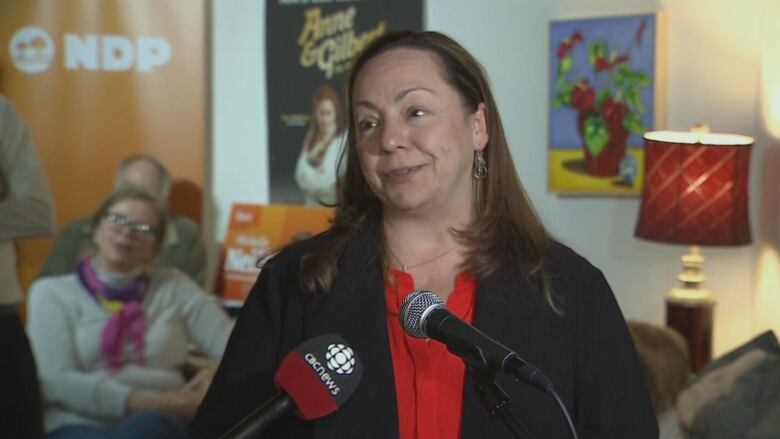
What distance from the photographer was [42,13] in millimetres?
5820

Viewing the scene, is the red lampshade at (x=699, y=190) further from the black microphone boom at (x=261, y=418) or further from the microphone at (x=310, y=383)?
the black microphone boom at (x=261, y=418)

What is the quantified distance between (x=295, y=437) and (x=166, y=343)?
7.54ft

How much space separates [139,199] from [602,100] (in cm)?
192

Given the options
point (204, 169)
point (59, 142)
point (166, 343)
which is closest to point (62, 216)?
point (59, 142)

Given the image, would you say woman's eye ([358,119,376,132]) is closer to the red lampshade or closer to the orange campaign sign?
the red lampshade

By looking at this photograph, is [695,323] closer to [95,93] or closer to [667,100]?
[667,100]

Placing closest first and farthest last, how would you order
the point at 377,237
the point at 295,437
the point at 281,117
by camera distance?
the point at 295,437, the point at 377,237, the point at 281,117

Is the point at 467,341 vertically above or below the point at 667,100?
below

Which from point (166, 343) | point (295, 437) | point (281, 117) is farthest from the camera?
point (281, 117)

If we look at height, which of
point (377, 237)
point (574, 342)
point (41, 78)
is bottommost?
point (574, 342)

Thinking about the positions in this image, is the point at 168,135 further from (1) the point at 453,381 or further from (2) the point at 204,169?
(1) the point at 453,381

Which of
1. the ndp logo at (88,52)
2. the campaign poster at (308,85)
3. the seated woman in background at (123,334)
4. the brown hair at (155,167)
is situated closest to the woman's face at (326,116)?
the campaign poster at (308,85)

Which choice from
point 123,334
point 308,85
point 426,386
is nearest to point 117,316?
point 123,334

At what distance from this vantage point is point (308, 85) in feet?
17.9
